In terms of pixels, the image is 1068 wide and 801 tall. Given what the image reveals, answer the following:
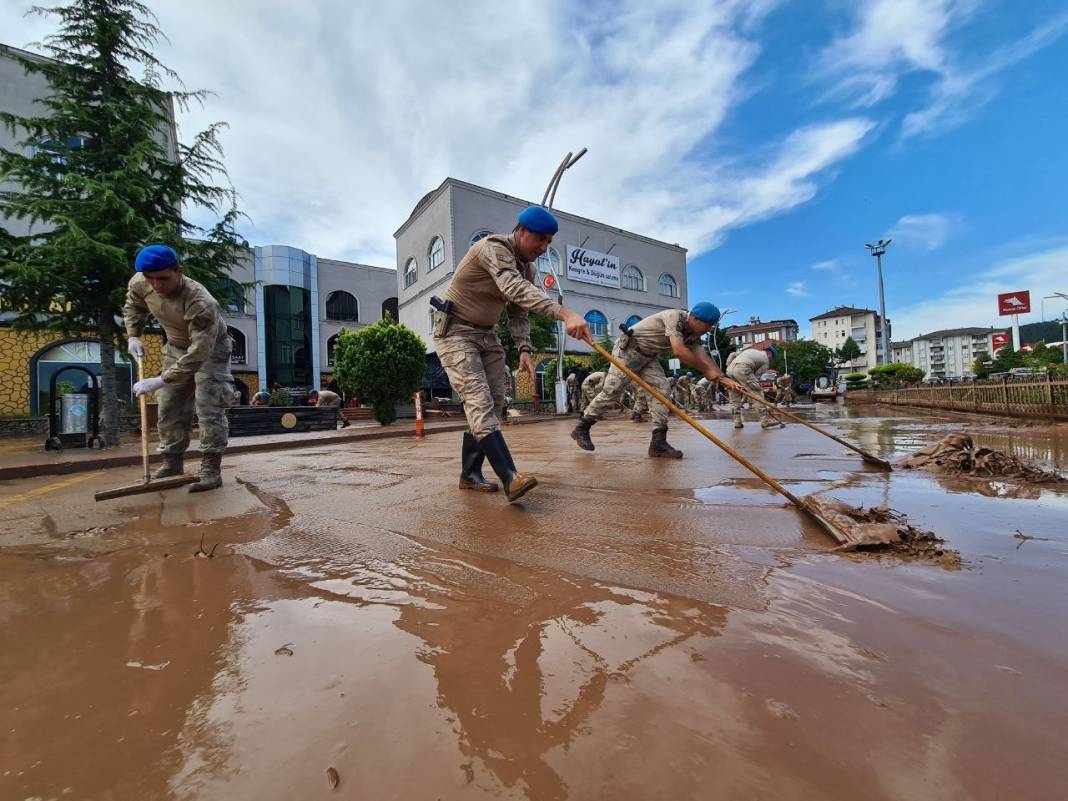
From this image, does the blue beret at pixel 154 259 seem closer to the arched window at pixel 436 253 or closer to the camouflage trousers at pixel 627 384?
the camouflage trousers at pixel 627 384

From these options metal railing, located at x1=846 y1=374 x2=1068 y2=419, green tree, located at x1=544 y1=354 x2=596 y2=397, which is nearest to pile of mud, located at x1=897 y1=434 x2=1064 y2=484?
metal railing, located at x1=846 y1=374 x2=1068 y2=419

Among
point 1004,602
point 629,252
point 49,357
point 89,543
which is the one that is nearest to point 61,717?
point 89,543

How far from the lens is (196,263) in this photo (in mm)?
8789

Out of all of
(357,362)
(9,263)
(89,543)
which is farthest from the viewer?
(357,362)

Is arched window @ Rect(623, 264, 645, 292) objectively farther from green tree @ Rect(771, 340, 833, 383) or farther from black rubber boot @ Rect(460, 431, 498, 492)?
green tree @ Rect(771, 340, 833, 383)

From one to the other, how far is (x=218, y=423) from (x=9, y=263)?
6.66m

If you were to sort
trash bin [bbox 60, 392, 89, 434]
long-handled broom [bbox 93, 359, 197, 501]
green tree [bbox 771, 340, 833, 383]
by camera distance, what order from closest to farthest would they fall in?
long-handled broom [bbox 93, 359, 197, 501] < trash bin [bbox 60, 392, 89, 434] < green tree [bbox 771, 340, 833, 383]

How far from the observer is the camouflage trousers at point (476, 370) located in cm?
271

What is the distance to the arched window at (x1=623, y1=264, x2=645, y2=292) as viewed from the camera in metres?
31.7

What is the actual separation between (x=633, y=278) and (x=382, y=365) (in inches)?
860

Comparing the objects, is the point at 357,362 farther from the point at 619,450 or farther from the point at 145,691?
the point at 145,691

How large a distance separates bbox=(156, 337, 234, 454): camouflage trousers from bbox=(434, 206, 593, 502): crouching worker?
5.99ft

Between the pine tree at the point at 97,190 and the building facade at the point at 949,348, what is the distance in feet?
446

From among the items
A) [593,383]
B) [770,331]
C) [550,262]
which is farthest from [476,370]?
[770,331]
